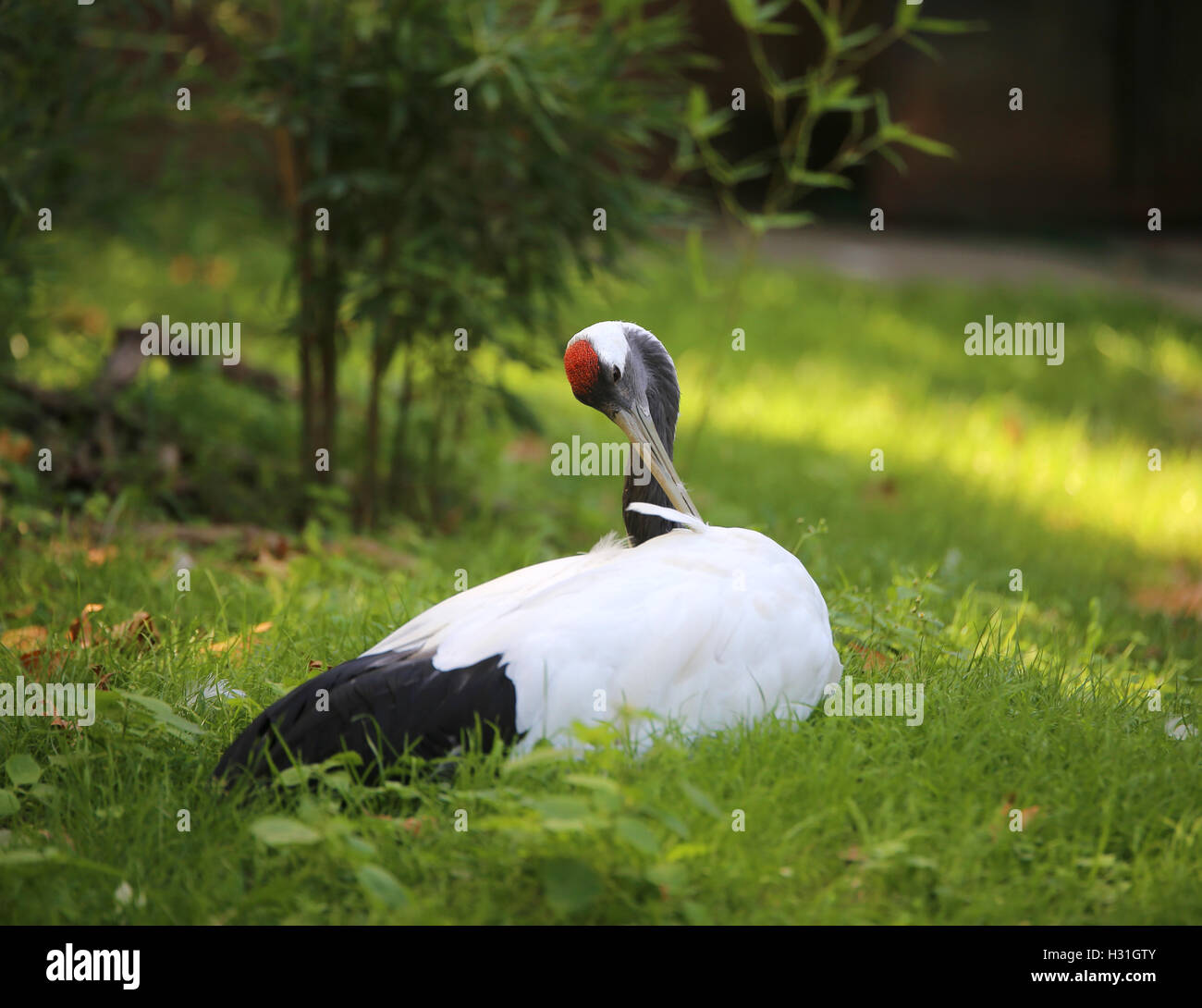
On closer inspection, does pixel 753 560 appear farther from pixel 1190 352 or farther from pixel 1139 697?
pixel 1190 352

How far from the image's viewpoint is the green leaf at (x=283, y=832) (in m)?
2.53

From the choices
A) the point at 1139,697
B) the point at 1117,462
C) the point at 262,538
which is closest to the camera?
the point at 1139,697

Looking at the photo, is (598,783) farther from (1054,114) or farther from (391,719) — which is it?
(1054,114)

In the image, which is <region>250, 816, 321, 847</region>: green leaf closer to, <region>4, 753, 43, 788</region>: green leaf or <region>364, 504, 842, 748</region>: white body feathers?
<region>364, 504, 842, 748</region>: white body feathers

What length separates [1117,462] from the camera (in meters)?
7.39

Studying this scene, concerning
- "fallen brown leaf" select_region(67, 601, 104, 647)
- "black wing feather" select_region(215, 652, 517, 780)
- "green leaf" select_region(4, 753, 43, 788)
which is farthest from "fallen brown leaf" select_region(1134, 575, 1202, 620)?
"green leaf" select_region(4, 753, 43, 788)

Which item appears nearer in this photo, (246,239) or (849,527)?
(849,527)

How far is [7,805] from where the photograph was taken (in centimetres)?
295

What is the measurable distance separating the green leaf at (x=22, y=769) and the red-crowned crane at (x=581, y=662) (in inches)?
19.0

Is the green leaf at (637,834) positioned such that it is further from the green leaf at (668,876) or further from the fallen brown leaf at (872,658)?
the fallen brown leaf at (872,658)

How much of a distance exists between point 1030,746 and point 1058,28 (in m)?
11.2

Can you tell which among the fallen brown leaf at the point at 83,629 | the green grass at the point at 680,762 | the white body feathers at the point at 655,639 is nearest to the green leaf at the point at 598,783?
the green grass at the point at 680,762
